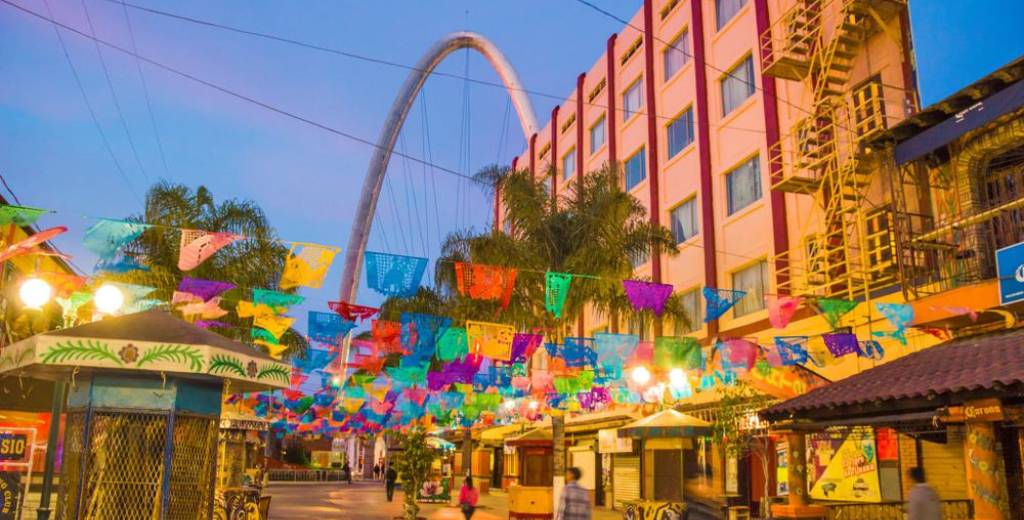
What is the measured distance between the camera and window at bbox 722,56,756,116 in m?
27.3

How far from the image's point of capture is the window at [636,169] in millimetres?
35281

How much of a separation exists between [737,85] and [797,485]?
1661 centimetres

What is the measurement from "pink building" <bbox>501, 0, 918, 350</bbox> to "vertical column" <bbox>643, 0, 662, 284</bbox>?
7 centimetres

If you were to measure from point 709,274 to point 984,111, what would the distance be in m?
13.6

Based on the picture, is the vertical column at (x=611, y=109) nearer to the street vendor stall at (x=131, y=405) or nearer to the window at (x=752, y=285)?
the window at (x=752, y=285)

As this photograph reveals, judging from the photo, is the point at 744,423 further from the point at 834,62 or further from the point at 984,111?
the point at 984,111

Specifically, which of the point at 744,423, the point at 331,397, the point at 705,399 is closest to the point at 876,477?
the point at 744,423

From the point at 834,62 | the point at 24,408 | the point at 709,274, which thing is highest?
the point at 834,62

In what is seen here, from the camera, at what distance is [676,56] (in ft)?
109

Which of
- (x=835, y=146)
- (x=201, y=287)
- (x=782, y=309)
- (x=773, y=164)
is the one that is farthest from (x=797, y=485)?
(x=201, y=287)

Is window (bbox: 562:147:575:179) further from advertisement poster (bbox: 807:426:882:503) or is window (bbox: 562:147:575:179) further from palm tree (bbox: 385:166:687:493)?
advertisement poster (bbox: 807:426:882:503)

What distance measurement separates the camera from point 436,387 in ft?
109

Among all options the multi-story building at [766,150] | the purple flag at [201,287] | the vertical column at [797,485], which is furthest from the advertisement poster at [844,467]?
the purple flag at [201,287]

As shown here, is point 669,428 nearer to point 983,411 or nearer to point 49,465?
point 983,411
